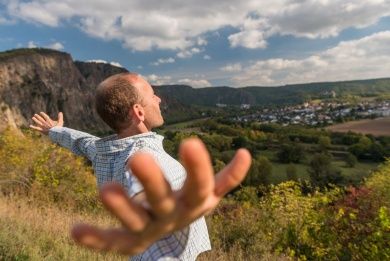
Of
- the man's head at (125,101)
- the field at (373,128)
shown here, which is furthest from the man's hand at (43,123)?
the field at (373,128)

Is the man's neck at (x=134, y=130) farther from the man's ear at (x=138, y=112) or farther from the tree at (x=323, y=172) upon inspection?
the tree at (x=323, y=172)

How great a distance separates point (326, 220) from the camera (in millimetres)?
8195

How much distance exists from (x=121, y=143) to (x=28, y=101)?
115m

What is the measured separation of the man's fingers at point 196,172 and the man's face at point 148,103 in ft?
3.99

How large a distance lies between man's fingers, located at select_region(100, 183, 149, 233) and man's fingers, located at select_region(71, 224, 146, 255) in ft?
0.07

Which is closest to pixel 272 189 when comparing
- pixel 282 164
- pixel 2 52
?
pixel 282 164

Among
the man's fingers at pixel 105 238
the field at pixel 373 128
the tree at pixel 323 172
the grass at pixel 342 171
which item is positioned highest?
the man's fingers at pixel 105 238

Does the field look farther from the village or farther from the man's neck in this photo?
the man's neck

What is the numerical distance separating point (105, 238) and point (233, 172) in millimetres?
275

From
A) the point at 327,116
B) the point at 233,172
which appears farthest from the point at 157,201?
the point at 327,116

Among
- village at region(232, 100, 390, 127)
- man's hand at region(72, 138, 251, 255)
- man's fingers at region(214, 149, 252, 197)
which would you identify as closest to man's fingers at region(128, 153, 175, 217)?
man's hand at region(72, 138, 251, 255)

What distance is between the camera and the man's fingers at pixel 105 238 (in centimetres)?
80

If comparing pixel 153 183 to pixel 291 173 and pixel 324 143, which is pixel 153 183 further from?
pixel 324 143

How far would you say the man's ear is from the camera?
1968 mm
